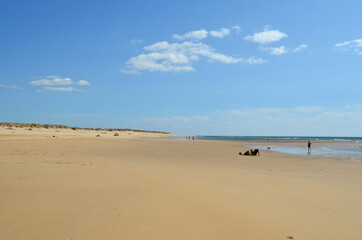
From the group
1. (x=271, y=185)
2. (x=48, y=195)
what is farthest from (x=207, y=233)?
(x=271, y=185)

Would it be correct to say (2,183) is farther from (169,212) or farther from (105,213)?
(169,212)

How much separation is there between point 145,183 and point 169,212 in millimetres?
2708

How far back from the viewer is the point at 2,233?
154 inches

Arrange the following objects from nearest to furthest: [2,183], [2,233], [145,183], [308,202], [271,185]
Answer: [2,233], [308,202], [2,183], [145,183], [271,185]

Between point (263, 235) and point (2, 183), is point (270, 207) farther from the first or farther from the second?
point (2, 183)

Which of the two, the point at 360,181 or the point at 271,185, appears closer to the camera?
the point at 271,185

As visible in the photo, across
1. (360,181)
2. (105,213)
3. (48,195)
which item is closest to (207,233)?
(105,213)

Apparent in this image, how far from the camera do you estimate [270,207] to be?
5.86 metres

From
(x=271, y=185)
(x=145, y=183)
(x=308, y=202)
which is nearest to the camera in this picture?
(x=308, y=202)

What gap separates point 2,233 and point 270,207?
196 inches

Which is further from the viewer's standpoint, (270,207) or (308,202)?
(308,202)

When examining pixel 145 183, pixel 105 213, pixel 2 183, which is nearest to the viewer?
pixel 105 213

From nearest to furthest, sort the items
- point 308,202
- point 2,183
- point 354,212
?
point 354,212
point 308,202
point 2,183

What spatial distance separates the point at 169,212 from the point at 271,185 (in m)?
4.37
